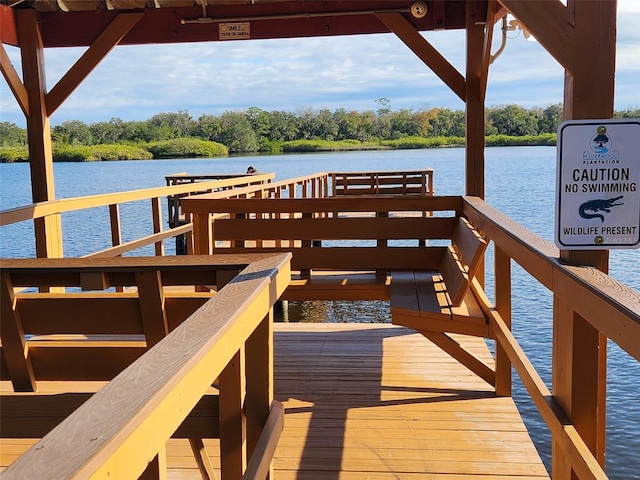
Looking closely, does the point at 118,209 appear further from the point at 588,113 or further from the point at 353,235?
the point at 588,113

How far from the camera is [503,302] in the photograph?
141 inches

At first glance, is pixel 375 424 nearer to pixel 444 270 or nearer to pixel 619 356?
pixel 444 270

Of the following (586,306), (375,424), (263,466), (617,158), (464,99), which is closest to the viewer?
(263,466)

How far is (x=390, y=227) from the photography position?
4.66 m

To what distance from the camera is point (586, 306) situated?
5.54 ft

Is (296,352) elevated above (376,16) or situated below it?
below

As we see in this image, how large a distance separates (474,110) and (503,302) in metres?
2.06

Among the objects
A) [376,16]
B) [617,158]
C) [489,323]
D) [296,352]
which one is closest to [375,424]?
[489,323]

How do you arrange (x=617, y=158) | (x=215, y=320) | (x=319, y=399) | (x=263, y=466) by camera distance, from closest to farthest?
(x=215, y=320) < (x=263, y=466) < (x=617, y=158) < (x=319, y=399)

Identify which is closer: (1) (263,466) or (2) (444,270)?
(1) (263,466)

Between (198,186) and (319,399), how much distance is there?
376 cm

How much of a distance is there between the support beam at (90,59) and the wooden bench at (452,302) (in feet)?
10.6

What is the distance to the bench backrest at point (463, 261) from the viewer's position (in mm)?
3379

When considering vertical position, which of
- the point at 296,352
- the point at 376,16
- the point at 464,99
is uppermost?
the point at 376,16
